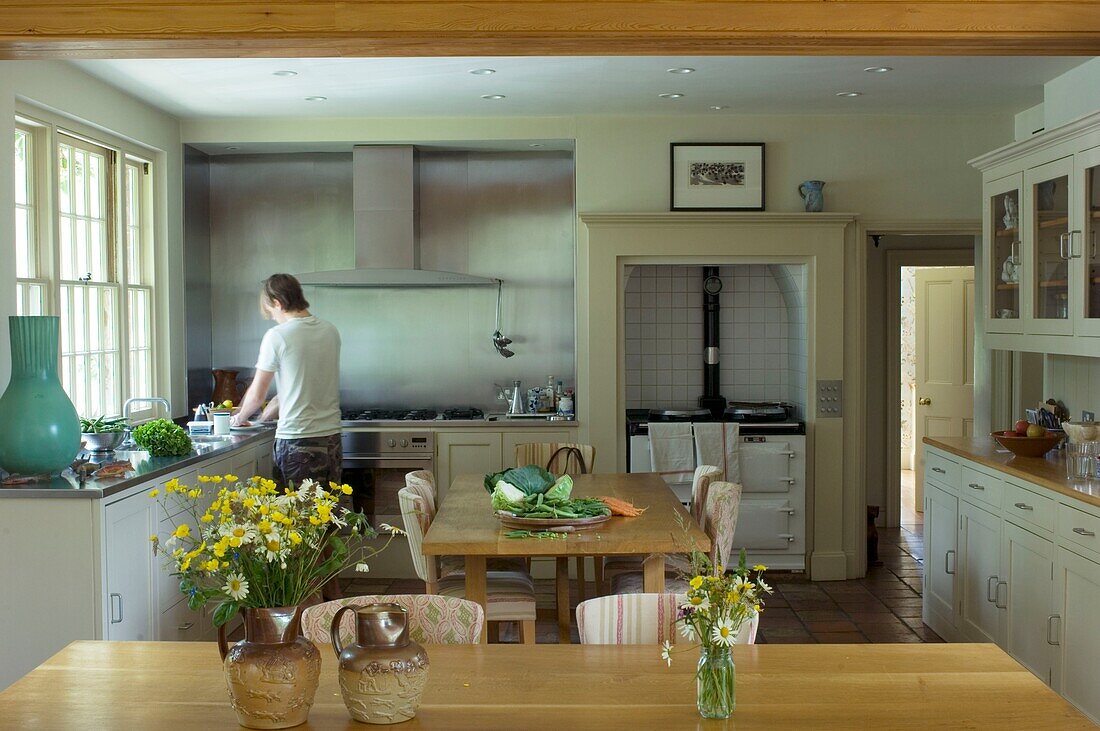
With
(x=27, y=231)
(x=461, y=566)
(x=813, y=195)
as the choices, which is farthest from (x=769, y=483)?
(x=27, y=231)

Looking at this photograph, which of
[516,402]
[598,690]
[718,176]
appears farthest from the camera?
[516,402]

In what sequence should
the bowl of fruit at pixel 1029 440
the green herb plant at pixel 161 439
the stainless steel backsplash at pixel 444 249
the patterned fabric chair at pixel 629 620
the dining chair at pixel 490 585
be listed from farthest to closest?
1. the stainless steel backsplash at pixel 444 249
2. the green herb plant at pixel 161 439
3. the bowl of fruit at pixel 1029 440
4. the dining chair at pixel 490 585
5. the patterned fabric chair at pixel 629 620

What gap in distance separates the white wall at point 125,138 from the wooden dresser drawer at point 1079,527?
408 cm

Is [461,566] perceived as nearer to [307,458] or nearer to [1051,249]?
[307,458]

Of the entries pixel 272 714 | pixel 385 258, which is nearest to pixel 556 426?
pixel 385 258

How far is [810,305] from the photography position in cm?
631

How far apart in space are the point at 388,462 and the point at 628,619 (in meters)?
3.85

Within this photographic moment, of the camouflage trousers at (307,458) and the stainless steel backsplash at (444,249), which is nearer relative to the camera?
the camouflage trousers at (307,458)

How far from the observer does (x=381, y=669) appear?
1.93 metres

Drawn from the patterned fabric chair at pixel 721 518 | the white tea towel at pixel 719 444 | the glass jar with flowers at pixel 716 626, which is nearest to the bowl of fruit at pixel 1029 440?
the patterned fabric chair at pixel 721 518

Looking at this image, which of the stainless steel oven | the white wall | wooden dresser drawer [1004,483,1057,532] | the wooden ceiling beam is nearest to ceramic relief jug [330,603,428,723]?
the wooden ceiling beam

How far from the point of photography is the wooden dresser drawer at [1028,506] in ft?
12.8

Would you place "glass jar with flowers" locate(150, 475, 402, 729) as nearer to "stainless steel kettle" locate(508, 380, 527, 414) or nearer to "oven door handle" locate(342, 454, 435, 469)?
"oven door handle" locate(342, 454, 435, 469)

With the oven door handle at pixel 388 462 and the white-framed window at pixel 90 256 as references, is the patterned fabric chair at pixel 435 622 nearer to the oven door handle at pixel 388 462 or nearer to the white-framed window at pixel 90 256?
the white-framed window at pixel 90 256
